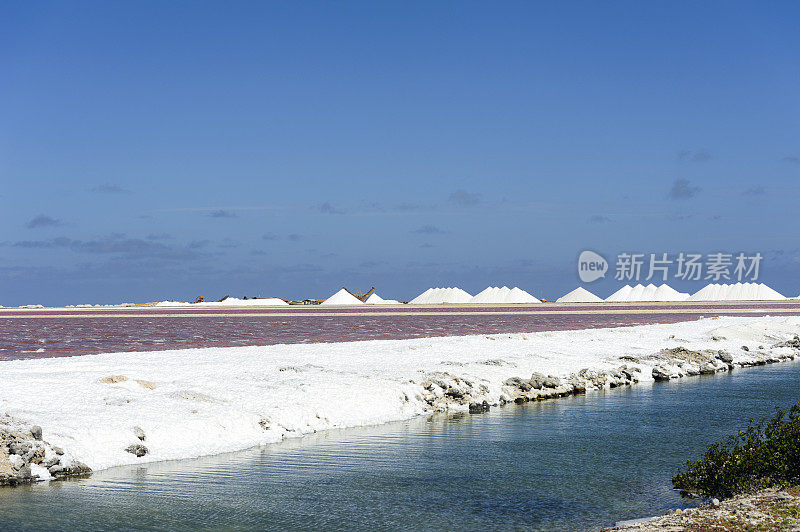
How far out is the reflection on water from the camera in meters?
10.8

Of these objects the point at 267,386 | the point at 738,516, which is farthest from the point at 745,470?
the point at 267,386

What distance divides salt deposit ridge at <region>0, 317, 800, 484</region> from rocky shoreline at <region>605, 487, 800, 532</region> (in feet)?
28.9

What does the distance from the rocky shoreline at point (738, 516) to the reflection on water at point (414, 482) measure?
81cm

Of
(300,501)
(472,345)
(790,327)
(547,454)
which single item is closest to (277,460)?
(300,501)

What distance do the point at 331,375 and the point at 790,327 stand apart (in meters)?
40.4

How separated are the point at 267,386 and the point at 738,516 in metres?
12.9

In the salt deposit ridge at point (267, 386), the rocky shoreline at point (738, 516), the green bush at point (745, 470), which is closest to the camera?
the rocky shoreline at point (738, 516)

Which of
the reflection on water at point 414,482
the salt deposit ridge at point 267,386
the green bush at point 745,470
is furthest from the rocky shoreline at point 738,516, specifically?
the salt deposit ridge at point 267,386

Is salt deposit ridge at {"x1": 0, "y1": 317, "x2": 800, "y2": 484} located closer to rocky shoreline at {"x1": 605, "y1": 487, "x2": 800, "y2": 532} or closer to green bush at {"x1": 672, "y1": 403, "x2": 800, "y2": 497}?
green bush at {"x1": 672, "y1": 403, "x2": 800, "y2": 497}

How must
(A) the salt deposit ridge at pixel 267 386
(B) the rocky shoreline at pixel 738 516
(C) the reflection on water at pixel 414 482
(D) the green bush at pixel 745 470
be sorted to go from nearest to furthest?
(B) the rocky shoreline at pixel 738 516
(C) the reflection on water at pixel 414 482
(D) the green bush at pixel 745 470
(A) the salt deposit ridge at pixel 267 386

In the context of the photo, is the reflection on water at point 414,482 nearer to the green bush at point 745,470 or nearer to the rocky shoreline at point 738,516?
the green bush at point 745,470

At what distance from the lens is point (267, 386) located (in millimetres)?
20031

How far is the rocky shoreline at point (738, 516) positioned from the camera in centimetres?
922

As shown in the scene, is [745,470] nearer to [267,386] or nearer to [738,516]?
[738,516]
